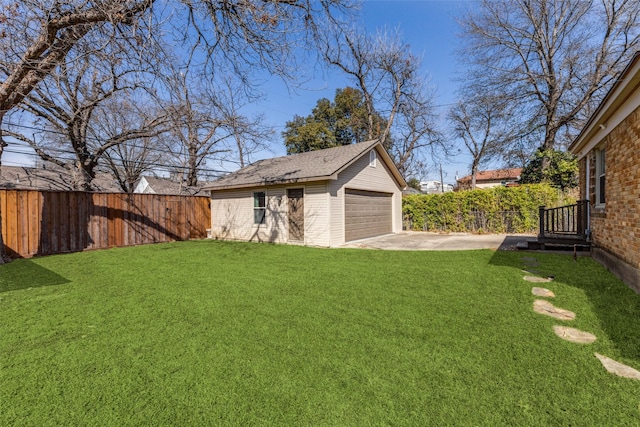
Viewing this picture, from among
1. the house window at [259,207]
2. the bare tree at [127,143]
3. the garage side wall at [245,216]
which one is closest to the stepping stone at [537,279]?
the garage side wall at [245,216]

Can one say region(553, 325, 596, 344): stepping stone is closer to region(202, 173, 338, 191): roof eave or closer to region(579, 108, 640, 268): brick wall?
region(579, 108, 640, 268): brick wall

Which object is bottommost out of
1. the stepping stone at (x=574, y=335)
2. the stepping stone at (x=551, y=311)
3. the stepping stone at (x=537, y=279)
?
the stepping stone at (x=574, y=335)

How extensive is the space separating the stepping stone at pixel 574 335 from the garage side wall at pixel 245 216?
9.12 meters

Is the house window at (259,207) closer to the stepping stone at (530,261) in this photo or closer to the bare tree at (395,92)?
the stepping stone at (530,261)

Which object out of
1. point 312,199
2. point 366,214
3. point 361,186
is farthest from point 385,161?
point 312,199

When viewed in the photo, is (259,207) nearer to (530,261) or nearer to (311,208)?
(311,208)

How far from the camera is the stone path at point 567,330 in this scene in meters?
2.41

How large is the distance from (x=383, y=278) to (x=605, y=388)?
3.53m

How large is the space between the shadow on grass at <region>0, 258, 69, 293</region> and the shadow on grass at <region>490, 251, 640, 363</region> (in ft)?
27.0

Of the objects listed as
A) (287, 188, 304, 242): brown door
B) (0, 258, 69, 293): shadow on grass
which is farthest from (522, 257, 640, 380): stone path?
(0, 258, 69, 293): shadow on grass

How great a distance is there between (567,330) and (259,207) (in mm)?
10548

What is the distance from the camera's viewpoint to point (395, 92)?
23.5 m

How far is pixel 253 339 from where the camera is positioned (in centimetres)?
307

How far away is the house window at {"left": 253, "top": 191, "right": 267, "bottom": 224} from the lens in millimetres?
12164
